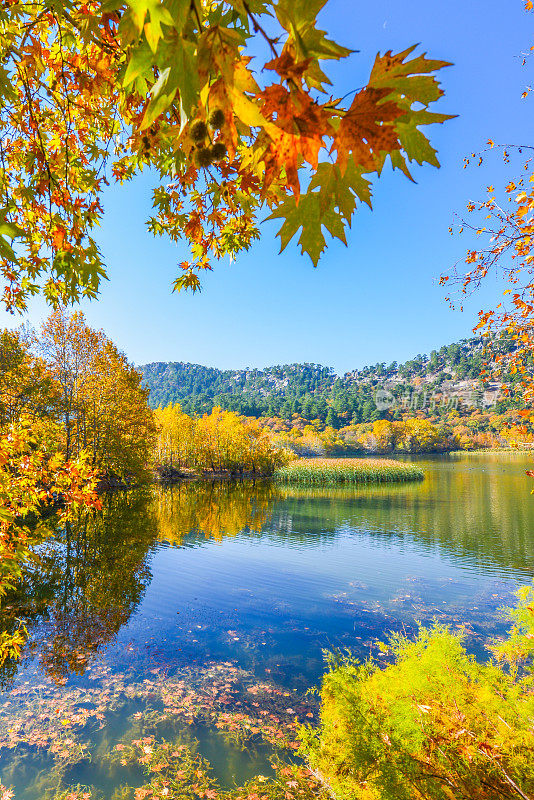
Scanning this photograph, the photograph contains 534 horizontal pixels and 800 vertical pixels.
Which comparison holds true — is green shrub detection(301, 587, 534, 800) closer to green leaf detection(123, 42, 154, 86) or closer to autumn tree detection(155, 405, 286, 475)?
green leaf detection(123, 42, 154, 86)

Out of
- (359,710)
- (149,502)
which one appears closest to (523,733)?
(359,710)

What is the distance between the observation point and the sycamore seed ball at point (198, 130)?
663 millimetres

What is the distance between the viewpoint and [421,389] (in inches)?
4400

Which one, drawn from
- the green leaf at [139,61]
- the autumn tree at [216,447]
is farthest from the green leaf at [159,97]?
the autumn tree at [216,447]

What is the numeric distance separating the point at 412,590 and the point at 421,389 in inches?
4418

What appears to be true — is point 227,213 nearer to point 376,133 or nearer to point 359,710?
point 376,133

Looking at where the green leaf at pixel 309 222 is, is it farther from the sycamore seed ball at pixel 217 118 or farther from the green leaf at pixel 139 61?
the green leaf at pixel 139 61

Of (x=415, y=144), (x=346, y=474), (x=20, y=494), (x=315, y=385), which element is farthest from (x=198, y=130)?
(x=315, y=385)

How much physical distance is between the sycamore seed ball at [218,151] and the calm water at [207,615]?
16.2 ft

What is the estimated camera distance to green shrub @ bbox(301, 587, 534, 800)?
199cm

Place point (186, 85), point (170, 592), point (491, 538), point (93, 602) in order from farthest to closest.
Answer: point (491, 538) < point (170, 592) < point (93, 602) < point (186, 85)

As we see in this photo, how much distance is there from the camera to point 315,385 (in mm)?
144500

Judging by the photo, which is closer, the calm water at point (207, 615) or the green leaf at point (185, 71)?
the green leaf at point (185, 71)

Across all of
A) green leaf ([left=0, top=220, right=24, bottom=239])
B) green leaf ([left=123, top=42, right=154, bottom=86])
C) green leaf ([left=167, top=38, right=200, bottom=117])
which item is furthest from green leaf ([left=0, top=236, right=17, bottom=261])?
green leaf ([left=167, top=38, right=200, bottom=117])
